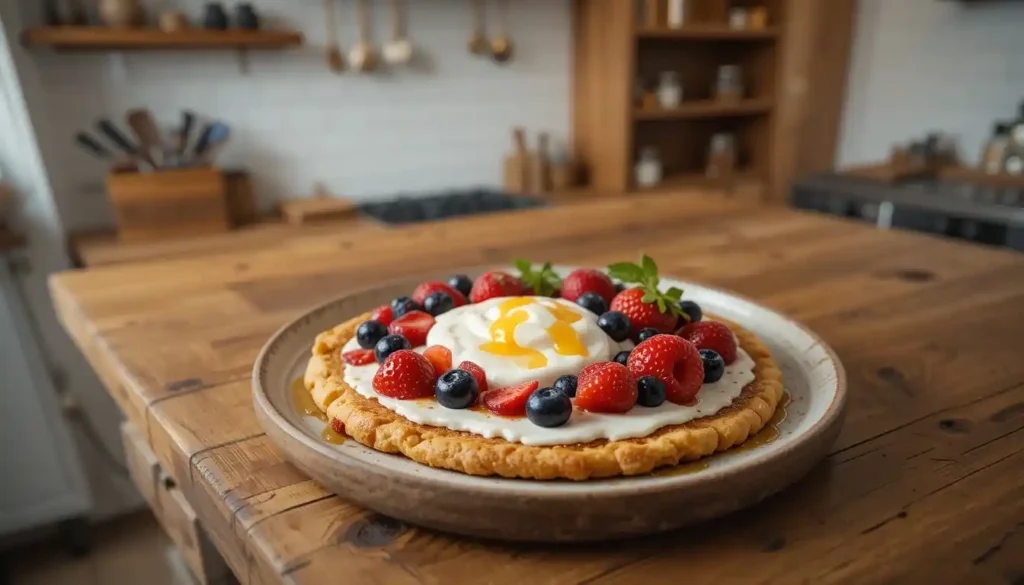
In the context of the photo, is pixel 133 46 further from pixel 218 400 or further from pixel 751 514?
pixel 751 514

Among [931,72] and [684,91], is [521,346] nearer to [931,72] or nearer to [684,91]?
[684,91]

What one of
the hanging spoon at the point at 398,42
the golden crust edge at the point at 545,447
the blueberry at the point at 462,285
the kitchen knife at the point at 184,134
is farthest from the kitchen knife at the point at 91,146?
the golden crust edge at the point at 545,447

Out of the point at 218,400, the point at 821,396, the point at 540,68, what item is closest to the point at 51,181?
the point at 218,400

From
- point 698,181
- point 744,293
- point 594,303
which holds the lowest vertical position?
point 698,181

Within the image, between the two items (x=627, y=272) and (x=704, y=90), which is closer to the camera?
(x=627, y=272)

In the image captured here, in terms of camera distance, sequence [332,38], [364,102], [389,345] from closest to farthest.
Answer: [389,345], [332,38], [364,102]

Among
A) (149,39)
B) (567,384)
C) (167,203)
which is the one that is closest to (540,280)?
(567,384)
